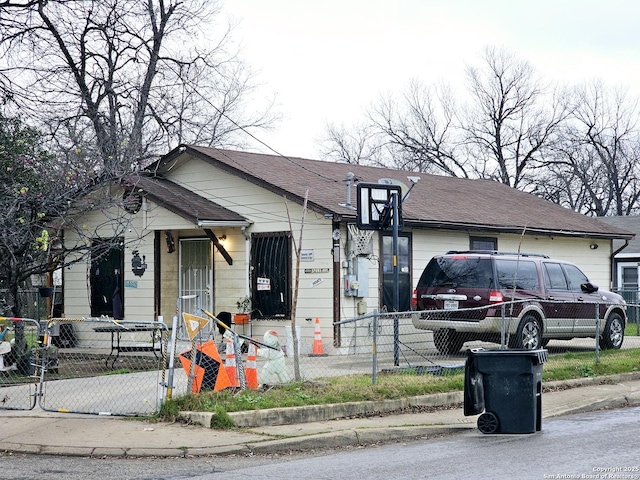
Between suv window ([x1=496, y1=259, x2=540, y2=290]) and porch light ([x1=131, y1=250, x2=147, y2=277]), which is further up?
porch light ([x1=131, y1=250, x2=147, y2=277])

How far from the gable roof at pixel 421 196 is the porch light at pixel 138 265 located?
2.03m

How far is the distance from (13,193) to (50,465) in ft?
25.3

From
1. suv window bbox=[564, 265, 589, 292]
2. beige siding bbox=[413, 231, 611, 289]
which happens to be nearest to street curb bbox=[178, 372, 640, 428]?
suv window bbox=[564, 265, 589, 292]

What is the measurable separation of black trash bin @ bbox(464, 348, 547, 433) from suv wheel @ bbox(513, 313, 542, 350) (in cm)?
530

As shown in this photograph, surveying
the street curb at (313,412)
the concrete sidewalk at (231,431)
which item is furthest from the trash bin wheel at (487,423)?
the street curb at (313,412)

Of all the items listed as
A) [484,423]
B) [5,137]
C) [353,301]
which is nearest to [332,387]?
[484,423]

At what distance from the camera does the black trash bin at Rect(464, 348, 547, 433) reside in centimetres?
1078

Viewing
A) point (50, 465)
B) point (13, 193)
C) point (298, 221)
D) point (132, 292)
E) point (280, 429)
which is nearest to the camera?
point (50, 465)

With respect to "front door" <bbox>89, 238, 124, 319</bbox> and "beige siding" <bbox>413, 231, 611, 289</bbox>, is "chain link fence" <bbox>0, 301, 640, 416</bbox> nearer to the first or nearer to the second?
"front door" <bbox>89, 238, 124, 319</bbox>

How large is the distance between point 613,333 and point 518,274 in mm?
3060

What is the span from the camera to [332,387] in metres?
12.2

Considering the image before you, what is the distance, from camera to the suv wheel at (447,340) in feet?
51.9

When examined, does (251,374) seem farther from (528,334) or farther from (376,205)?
(528,334)

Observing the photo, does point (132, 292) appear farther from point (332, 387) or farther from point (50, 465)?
point (50, 465)
